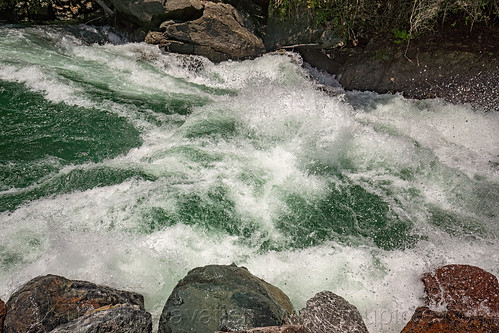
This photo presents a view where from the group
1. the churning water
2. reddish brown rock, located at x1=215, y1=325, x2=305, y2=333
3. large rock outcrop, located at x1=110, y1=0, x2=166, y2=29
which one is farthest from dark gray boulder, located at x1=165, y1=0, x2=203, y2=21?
reddish brown rock, located at x1=215, y1=325, x2=305, y2=333

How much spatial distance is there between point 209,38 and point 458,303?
6.28 metres

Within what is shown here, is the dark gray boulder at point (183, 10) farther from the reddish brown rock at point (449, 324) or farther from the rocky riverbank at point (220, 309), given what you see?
the reddish brown rock at point (449, 324)

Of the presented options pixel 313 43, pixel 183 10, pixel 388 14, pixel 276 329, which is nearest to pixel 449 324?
pixel 276 329

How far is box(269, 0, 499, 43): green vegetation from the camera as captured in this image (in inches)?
231

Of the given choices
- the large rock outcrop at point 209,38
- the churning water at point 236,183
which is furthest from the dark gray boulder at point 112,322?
the large rock outcrop at point 209,38

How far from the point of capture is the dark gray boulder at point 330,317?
9.07 feet

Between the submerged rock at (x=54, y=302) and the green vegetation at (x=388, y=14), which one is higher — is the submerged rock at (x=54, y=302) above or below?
below

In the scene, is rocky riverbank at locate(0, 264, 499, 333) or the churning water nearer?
rocky riverbank at locate(0, 264, 499, 333)

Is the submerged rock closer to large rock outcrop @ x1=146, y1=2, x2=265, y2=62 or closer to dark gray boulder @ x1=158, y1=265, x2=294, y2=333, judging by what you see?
dark gray boulder @ x1=158, y1=265, x2=294, y2=333

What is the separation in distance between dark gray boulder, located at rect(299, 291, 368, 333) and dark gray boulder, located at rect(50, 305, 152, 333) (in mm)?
1183

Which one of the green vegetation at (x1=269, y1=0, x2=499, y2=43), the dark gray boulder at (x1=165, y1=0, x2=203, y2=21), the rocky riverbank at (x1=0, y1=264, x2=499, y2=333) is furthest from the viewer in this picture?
the dark gray boulder at (x1=165, y1=0, x2=203, y2=21)

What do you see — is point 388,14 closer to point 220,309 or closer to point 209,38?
A: point 209,38

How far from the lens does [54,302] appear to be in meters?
2.74

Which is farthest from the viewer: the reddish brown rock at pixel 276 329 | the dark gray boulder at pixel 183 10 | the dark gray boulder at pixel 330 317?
the dark gray boulder at pixel 183 10
